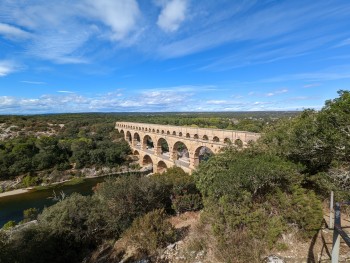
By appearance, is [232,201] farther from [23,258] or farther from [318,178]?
[23,258]

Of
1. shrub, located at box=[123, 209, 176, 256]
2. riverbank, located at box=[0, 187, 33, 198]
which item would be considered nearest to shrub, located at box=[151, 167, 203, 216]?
shrub, located at box=[123, 209, 176, 256]

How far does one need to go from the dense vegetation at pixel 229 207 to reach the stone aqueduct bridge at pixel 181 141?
Answer: 14.2ft

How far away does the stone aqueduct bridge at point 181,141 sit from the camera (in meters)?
23.4

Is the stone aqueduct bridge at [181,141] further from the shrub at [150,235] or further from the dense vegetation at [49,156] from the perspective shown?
the shrub at [150,235]

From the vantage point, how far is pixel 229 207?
25.7ft

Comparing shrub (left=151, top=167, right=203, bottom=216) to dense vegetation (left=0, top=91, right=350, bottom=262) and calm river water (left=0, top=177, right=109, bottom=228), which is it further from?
calm river water (left=0, top=177, right=109, bottom=228)

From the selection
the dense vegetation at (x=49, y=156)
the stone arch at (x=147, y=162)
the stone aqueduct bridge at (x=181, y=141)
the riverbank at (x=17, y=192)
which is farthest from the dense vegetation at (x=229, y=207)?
the stone arch at (x=147, y=162)

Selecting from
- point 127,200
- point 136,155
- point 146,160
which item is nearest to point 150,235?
point 127,200

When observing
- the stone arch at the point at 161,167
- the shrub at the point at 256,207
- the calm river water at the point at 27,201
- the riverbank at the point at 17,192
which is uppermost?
the shrub at the point at 256,207

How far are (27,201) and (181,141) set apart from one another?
19075 mm

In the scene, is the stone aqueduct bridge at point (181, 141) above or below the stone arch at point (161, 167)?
above

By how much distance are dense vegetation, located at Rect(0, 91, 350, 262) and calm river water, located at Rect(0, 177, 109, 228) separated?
1619 cm

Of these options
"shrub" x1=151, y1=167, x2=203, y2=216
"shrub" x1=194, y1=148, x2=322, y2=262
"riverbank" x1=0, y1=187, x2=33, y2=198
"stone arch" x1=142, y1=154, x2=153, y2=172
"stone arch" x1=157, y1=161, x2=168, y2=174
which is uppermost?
"shrub" x1=194, y1=148, x2=322, y2=262

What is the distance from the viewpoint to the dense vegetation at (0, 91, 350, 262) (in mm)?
7500
